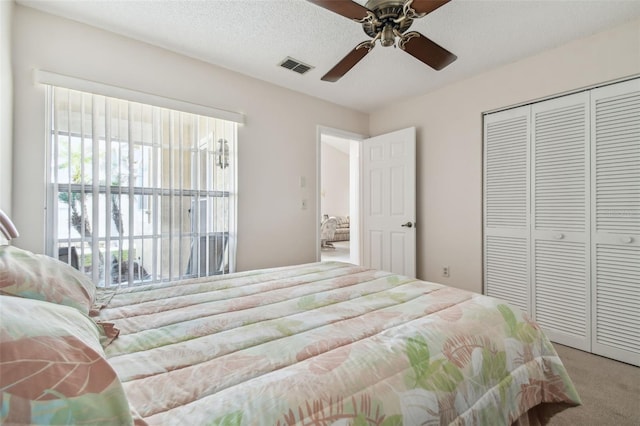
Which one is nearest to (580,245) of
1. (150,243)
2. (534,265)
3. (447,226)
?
(534,265)

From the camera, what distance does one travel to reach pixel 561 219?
97.7 inches

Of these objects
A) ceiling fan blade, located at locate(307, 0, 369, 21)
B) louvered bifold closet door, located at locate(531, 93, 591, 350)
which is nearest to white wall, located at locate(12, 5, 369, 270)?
ceiling fan blade, located at locate(307, 0, 369, 21)

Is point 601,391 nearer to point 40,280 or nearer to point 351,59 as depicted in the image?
point 351,59

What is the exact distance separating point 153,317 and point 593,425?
2288 millimetres

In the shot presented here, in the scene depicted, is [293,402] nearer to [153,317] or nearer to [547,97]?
[153,317]

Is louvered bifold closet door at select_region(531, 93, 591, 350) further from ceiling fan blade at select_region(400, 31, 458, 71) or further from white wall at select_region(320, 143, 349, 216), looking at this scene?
white wall at select_region(320, 143, 349, 216)

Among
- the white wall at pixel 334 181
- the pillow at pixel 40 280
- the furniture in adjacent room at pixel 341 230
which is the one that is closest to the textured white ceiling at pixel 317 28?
the pillow at pixel 40 280

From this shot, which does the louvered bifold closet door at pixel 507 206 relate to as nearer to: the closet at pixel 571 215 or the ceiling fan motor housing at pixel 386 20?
the closet at pixel 571 215

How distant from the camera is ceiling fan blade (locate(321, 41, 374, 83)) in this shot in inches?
70.8

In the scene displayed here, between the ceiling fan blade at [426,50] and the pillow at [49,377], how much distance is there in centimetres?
196

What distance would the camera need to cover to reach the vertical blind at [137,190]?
2127mm

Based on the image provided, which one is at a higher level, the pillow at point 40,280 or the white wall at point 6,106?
the white wall at point 6,106

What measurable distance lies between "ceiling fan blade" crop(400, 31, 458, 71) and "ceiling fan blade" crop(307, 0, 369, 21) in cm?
30

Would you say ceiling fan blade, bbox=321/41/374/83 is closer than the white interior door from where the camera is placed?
Yes
